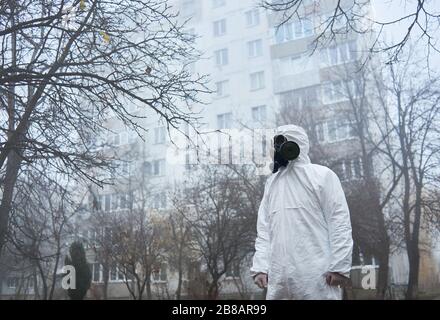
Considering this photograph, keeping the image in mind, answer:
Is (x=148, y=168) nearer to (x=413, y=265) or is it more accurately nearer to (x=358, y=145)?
(x=358, y=145)

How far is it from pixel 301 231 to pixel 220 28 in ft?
29.0

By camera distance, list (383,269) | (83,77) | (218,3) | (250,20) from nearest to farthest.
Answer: (83,77)
(383,269)
(218,3)
(250,20)

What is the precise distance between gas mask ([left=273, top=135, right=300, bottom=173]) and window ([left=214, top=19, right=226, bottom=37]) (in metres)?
7.94

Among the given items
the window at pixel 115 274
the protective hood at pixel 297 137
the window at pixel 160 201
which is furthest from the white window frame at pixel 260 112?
the protective hood at pixel 297 137

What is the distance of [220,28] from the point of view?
10.3 meters

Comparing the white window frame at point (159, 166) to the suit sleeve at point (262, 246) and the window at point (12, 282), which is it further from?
the suit sleeve at point (262, 246)

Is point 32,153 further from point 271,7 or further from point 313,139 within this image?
point 313,139

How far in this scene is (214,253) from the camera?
8.21 meters

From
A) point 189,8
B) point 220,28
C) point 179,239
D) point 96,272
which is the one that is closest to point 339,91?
point 220,28

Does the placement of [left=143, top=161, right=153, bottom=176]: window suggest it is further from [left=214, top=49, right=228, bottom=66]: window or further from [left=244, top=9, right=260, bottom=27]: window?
[left=244, top=9, right=260, bottom=27]: window

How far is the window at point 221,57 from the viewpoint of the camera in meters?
10.7
